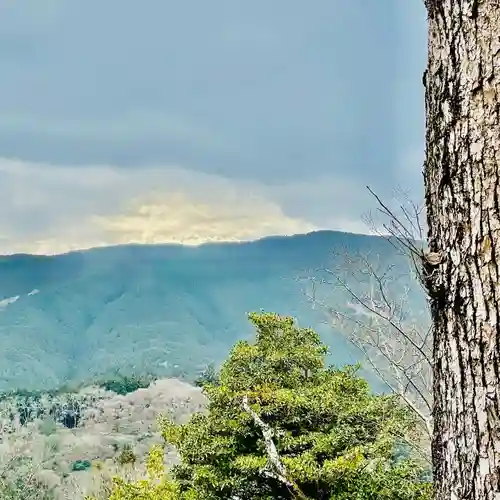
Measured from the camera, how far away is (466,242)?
0.70 meters

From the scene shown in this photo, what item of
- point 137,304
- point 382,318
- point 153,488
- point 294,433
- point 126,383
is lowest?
point 153,488

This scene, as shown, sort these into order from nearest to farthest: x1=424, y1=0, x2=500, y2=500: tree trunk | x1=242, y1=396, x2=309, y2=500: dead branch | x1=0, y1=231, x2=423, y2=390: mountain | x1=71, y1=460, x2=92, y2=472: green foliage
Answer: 1. x1=424, y1=0, x2=500, y2=500: tree trunk
2. x1=242, y1=396, x2=309, y2=500: dead branch
3. x1=71, y1=460, x2=92, y2=472: green foliage
4. x1=0, y1=231, x2=423, y2=390: mountain

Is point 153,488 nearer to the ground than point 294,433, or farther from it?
nearer to the ground

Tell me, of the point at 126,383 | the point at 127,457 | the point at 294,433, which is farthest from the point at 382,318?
the point at 126,383

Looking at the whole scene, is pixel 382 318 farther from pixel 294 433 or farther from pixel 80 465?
pixel 80 465

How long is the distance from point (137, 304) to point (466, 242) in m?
15.8

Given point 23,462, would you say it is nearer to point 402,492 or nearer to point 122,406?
point 122,406

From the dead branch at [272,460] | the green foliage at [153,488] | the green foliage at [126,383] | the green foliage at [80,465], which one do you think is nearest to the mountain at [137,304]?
the green foliage at [126,383]

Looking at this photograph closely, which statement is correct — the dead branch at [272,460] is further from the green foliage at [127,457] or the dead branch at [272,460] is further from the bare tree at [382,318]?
the green foliage at [127,457]

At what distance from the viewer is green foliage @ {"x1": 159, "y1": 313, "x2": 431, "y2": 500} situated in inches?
122

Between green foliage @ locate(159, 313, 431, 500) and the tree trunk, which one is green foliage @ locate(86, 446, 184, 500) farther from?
the tree trunk

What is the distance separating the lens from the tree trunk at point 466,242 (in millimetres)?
682

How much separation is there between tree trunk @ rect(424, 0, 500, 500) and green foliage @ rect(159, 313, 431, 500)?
2.41 m

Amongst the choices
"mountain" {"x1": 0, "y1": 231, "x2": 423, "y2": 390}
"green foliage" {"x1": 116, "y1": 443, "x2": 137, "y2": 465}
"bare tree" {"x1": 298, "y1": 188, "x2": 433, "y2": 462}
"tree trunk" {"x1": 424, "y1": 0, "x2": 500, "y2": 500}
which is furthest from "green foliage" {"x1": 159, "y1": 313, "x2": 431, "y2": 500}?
"mountain" {"x1": 0, "y1": 231, "x2": 423, "y2": 390}
